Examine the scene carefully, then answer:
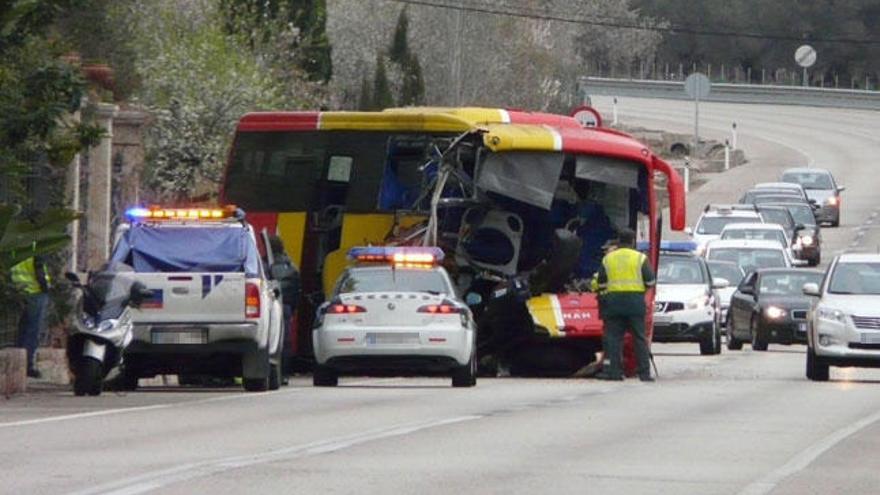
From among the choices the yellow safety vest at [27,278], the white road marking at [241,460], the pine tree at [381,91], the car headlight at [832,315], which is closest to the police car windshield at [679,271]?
the car headlight at [832,315]

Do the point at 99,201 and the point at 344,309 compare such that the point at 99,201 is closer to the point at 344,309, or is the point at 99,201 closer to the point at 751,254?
the point at 344,309

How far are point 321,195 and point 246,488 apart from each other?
50.8 ft

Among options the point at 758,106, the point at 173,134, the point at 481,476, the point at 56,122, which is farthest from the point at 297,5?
the point at 758,106

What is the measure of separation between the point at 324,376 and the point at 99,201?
6.27 metres

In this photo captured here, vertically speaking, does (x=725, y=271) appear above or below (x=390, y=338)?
above

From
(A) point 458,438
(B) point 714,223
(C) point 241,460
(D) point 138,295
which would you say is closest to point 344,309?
(D) point 138,295

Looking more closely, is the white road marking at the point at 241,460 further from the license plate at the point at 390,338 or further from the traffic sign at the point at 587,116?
the traffic sign at the point at 587,116

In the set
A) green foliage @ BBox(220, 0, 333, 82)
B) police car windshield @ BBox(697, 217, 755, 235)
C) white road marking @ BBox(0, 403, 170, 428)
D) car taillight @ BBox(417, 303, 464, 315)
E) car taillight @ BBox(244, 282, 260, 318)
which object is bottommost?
white road marking @ BBox(0, 403, 170, 428)

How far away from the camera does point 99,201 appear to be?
3072 centimetres

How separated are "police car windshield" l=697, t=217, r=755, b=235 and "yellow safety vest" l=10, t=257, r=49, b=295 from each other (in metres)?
29.5

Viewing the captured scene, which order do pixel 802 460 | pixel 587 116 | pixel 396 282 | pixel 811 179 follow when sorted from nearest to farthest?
pixel 802 460 → pixel 396 282 → pixel 587 116 → pixel 811 179

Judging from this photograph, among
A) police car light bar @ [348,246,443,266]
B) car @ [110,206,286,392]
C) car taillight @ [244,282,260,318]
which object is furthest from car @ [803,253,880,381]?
car taillight @ [244,282,260,318]

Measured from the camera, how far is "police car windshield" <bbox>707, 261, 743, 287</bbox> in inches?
1697

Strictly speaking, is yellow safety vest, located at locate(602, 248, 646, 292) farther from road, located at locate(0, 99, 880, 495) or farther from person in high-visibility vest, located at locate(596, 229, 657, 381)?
road, located at locate(0, 99, 880, 495)
